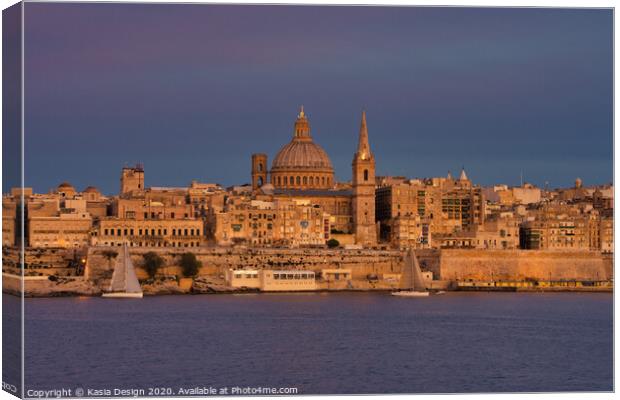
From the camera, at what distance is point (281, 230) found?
38438mm

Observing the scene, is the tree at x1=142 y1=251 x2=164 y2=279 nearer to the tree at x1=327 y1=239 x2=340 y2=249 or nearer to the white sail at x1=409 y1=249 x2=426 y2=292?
the white sail at x1=409 y1=249 x2=426 y2=292

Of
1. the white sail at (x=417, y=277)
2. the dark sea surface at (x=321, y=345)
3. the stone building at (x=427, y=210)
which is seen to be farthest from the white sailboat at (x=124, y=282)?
the stone building at (x=427, y=210)

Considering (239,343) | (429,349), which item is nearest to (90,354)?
(239,343)

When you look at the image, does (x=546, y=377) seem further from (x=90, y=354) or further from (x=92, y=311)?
(x=92, y=311)

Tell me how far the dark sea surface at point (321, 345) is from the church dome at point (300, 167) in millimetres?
13861

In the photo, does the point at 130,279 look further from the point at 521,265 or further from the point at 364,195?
the point at 364,195

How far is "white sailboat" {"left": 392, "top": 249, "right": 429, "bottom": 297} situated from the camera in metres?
33.3

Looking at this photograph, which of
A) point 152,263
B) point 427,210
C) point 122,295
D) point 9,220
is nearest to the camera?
point 9,220

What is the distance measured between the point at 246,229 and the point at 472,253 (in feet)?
16.2

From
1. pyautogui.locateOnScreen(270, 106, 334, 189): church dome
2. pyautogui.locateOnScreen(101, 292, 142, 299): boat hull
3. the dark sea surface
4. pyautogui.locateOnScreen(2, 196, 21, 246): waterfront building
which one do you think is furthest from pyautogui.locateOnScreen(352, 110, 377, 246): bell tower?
pyautogui.locateOnScreen(2, 196, 21, 246): waterfront building

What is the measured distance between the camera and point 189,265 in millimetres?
34031

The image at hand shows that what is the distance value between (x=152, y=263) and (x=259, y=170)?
9.80 metres

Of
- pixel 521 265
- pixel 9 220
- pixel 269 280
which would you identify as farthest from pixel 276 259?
pixel 9 220

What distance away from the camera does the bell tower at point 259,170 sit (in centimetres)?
4294
